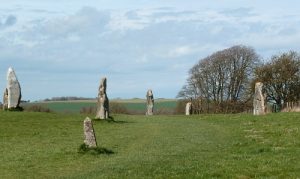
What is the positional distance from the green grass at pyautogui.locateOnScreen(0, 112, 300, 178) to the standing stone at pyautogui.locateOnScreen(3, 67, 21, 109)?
13.8 metres

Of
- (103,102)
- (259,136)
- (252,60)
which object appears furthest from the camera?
(252,60)

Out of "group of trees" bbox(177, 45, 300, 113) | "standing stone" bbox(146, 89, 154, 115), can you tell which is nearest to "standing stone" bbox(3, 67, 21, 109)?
"standing stone" bbox(146, 89, 154, 115)

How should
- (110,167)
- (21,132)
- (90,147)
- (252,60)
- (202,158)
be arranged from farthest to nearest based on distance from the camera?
(252,60)
(21,132)
(90,147)
(202,158)
(110,167)

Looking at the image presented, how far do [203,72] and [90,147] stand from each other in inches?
2482

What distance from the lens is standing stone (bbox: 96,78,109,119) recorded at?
143 feet

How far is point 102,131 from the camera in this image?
34750 mm

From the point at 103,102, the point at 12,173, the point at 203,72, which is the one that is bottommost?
the point at 12,173

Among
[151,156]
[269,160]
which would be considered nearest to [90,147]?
[151,156]

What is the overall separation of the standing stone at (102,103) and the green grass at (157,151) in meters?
5.23

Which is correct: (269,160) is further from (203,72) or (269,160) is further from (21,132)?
(203,72)

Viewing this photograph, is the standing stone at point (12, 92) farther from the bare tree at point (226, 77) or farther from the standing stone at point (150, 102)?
the bare tree at point (226, 77)

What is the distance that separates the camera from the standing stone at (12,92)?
2035 inches

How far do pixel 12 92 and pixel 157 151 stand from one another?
1224 inches

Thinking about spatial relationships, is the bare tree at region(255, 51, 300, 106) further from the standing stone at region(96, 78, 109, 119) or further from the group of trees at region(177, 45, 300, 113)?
the standing stone at region(96, 78, 109, 119)
